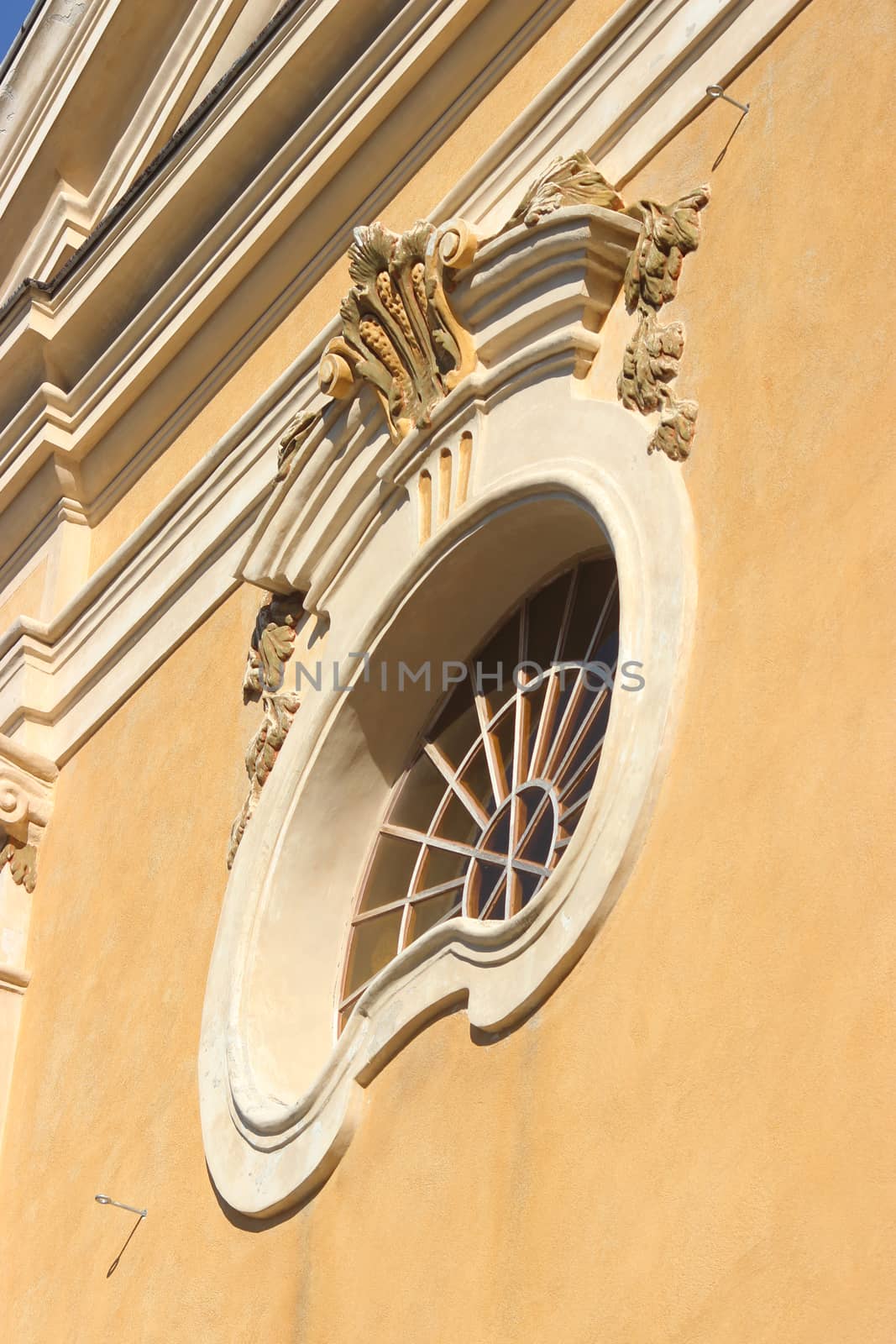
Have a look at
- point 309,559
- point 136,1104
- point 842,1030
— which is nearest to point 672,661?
point 842,1030

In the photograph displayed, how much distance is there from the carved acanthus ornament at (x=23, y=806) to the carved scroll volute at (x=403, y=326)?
8.02 ft

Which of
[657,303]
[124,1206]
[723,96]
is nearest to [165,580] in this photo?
Result: [124,1206]

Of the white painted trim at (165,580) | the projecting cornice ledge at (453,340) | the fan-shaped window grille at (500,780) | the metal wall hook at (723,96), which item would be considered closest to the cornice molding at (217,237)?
the white painted trim at (165,580)

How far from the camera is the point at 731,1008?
5.67 meters

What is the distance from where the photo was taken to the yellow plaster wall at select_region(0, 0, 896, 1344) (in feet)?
17.5

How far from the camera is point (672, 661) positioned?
21.0 feet

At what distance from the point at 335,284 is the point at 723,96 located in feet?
8.13

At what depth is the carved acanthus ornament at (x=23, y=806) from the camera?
9.80 meters

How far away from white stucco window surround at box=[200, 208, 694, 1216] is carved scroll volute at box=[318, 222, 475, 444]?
3.1 inches

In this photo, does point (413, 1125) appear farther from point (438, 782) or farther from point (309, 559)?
point (309, 559)

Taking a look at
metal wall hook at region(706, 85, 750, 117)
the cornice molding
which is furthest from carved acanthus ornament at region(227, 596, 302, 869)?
metal wall hook at region(706, 85, 750, 117)

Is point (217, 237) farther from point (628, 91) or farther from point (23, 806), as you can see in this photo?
point (628, 91)

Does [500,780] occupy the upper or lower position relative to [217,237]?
lower

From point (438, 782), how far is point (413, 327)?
1518 millimetres
